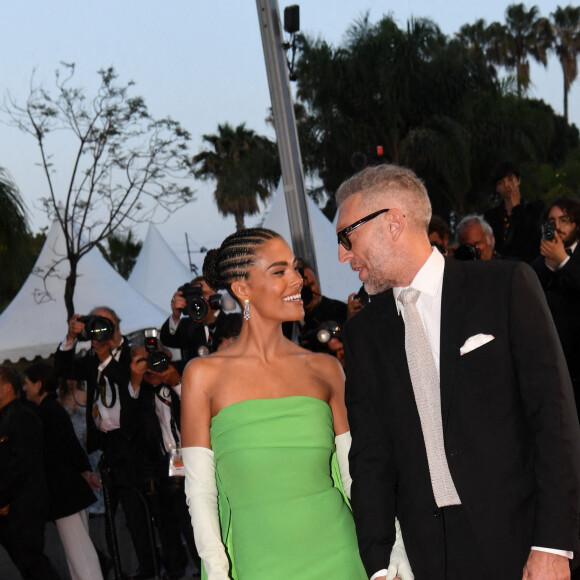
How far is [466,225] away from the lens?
231 inches

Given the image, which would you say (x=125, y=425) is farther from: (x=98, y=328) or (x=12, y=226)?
(x=12, y=226)

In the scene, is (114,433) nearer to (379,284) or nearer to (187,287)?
(187,287)

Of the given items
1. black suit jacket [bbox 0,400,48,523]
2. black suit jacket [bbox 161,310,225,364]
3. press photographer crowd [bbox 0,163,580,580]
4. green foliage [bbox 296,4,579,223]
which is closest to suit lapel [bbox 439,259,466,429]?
press photographer crowd [bbox 0,163,580,580]

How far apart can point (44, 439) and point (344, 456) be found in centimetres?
427

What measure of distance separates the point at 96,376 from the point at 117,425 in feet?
1.42

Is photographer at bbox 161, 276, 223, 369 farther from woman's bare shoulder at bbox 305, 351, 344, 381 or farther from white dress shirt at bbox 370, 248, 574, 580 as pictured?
white dress shirt at bbox 370, 248, 574, 580

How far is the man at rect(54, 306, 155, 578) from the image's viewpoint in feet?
21.8

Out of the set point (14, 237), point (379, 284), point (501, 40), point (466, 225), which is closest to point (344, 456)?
point (379, 284)

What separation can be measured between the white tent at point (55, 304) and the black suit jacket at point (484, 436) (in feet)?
44.3

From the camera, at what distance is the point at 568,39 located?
58.3 meters

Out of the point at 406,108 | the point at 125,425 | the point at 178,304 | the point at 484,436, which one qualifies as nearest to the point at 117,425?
the point at 125,425

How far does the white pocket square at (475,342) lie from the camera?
2.43m

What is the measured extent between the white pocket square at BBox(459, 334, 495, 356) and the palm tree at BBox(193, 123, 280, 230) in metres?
31.7

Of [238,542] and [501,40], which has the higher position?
[501,40]
